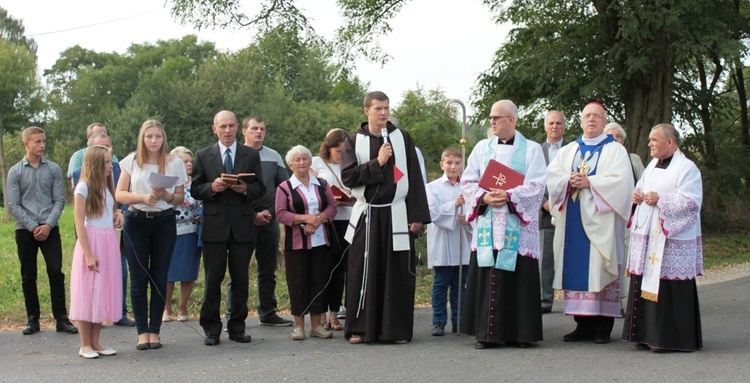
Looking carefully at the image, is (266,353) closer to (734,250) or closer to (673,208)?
(673,208)

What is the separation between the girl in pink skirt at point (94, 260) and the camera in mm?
8148

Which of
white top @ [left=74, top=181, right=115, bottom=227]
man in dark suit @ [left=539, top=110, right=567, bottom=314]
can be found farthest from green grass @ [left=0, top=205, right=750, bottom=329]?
white top @ [left=74, top=181, right=115, bottom=227]

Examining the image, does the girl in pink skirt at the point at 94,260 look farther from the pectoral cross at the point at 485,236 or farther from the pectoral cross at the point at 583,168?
the pectoral cross at the point at 583,168

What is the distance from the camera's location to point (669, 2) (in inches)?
653

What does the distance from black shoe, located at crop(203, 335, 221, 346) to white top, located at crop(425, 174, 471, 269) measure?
229cm

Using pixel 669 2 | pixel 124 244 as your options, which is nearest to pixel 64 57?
pixel 669 2

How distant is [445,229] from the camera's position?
9.98 meters

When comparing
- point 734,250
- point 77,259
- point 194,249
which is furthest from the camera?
point 734,250

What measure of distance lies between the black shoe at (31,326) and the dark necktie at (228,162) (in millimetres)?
2611

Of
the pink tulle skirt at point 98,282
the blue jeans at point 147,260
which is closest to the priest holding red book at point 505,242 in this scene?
the blue jeans at point 147,260

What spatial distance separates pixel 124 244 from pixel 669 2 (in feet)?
37.4

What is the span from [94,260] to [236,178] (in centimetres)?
143

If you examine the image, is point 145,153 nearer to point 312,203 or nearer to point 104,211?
point 104,211

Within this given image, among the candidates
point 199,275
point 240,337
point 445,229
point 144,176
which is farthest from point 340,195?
point 199,275
